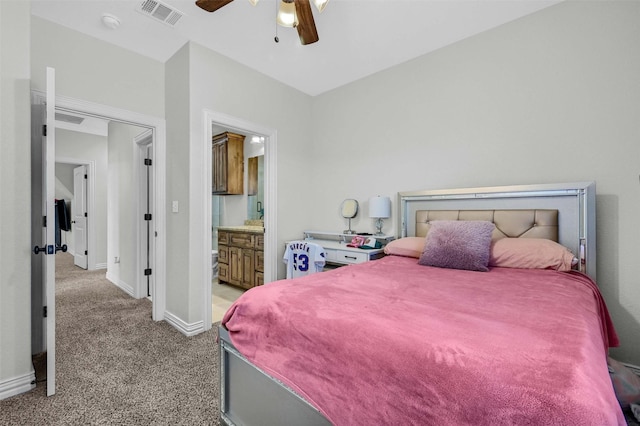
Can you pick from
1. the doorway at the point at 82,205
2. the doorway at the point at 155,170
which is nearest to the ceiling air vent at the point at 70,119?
the doorway at the point at 82,205

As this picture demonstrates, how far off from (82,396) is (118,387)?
0.19m

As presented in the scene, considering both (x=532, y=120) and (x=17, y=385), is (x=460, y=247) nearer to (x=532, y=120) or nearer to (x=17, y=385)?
(x=532, y=120)

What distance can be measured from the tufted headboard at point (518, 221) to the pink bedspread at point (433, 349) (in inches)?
29.0

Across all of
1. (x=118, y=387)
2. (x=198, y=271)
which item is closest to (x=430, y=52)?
(x=198, y=271)

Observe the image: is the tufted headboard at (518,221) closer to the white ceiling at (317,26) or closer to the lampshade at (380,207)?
the lampshade at (380,207)

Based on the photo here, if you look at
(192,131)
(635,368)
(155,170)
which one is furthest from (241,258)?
(635,368)

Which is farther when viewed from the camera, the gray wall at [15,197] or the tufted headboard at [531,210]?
the tufted headboard at [531,210]

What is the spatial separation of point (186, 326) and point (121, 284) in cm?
232

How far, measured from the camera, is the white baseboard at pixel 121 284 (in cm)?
402

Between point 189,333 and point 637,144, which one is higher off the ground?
point 637,144

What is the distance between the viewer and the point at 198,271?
9.18 ft

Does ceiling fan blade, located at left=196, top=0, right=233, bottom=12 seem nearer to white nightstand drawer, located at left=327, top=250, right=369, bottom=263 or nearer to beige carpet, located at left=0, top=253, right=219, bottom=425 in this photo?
white nightstand drawer, located at left=327, top=250, right=369, bottom=263

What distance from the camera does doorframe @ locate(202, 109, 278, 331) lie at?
2820mm

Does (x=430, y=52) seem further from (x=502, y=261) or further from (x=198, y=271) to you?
(x=198, y=271)
